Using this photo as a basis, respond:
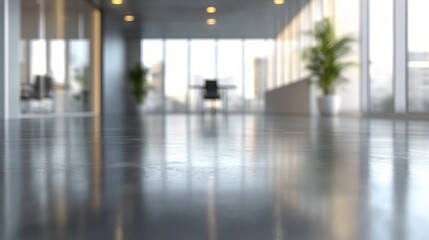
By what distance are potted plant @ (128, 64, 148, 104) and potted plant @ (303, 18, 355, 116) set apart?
46.0 feet

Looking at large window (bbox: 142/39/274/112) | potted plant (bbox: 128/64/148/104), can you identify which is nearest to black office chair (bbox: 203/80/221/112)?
potted plant (bbox: 128/64/148/104)

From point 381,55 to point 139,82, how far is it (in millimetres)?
15847

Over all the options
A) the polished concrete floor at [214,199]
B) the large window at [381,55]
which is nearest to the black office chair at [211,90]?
the large window at [381,55]

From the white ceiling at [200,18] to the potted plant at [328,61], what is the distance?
4.86 meters

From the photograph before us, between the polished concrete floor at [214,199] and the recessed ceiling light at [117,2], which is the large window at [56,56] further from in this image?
the polished concrete floor at [214,199]

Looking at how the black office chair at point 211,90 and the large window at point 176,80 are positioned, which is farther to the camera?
the large window at point 176,80

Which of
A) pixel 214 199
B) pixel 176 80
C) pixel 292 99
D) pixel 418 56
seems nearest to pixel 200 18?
pixel 292 99

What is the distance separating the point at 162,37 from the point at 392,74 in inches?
675

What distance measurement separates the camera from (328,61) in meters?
11.7

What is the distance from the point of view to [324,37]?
11.8 m

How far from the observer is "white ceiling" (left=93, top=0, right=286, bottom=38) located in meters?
16.9

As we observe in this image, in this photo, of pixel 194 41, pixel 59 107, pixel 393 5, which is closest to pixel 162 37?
pixel 194 41

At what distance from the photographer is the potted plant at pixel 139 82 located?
2470cm

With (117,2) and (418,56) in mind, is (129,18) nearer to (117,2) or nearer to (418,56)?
(117,2)
